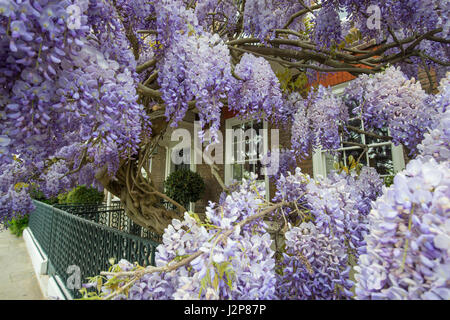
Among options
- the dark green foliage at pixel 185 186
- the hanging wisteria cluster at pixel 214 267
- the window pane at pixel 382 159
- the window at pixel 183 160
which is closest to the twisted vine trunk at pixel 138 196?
the hanging wisteria cluster at pixel 214 267

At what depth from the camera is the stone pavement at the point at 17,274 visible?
155 inches

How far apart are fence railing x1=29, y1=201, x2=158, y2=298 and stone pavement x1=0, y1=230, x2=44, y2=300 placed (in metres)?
0.42

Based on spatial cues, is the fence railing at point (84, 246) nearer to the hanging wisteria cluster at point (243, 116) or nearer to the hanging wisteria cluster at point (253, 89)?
the hanging wisteria cluster at point (243, 116)

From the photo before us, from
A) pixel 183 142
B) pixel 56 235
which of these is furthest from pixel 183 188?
pixel 56 235

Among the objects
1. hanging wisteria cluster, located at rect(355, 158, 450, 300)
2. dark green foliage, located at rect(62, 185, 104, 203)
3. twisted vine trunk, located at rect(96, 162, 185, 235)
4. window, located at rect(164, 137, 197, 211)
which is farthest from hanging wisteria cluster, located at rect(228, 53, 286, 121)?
dark green foliage, located at rect(62, 185, 104, 203)

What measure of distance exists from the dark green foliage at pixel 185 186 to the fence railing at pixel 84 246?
8.72 feet

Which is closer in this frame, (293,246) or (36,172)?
(293,246)

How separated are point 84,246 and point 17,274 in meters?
3.33

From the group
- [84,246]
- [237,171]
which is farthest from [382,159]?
[84,246]

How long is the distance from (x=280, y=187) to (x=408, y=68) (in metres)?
2.51

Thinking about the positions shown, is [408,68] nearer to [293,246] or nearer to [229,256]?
[293,246]

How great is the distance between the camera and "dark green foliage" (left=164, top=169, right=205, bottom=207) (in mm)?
6246

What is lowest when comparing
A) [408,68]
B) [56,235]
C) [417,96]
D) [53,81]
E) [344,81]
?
[56,235]

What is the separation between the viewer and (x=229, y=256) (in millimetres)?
653
